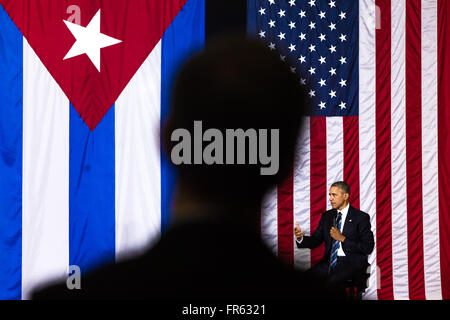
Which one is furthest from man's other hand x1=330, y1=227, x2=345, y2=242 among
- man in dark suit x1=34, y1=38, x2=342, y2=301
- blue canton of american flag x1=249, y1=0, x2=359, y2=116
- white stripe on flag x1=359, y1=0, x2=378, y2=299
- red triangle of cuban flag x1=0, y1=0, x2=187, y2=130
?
man in dark suit x1=34, y1=38, x2=342, y2=301

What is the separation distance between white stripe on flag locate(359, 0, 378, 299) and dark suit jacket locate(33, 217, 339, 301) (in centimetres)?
469

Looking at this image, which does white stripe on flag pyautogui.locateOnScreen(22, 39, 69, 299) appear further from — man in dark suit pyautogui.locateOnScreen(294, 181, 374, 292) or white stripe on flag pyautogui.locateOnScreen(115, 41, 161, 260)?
man in dark suit pyautogui.locateOnScreen(294, 181, 374, 292)

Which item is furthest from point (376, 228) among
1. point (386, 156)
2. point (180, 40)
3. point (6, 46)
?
point (6, 46)

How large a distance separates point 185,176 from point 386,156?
4.80 meters

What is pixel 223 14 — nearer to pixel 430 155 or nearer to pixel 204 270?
pixel 430 155

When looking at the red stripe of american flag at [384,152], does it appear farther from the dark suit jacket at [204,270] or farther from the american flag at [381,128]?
the dark suit jacket at [204,270]

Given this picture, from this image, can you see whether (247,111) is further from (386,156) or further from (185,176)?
(386,156)

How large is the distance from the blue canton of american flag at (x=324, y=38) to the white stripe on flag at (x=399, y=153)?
36cm

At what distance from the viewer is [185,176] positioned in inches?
16.0

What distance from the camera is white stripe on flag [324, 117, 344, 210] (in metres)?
4.94

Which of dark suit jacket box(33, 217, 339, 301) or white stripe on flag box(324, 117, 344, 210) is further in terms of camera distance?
white stripe on flag box(324, 117, 344, 210)

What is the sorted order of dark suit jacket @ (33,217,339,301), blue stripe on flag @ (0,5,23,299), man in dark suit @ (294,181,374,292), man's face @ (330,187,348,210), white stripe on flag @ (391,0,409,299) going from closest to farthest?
dark suit jacket @ (33,217,339,301) < man in dark suit @ (294,181,374,292) < man's face @ (330,187,348,210) < blue stripe on flag @ (0,5,23,299) < white stripe on flag @ (391,0,409,299)
